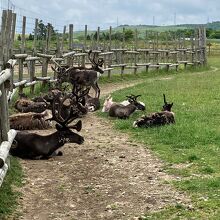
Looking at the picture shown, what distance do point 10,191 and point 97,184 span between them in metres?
1.31

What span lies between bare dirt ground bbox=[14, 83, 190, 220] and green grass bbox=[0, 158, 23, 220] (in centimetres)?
11

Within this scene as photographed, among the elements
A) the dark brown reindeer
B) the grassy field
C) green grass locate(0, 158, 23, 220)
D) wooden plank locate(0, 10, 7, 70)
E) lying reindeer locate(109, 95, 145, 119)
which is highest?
wooden plank locate(0, 10, 7, 70)

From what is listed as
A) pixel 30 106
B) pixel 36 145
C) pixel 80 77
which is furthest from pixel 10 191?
pixel 80 77

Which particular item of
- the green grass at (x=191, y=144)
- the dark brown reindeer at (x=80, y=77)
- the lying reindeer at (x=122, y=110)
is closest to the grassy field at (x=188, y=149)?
the green grass at (x=191, y=144)

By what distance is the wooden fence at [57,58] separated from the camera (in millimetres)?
8148

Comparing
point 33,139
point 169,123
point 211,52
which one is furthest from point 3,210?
point 211,52

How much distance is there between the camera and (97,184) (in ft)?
25.0

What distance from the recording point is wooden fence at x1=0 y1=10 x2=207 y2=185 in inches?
321

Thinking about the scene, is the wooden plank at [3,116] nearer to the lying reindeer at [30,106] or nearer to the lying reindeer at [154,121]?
the lying reindeer at [154,121]

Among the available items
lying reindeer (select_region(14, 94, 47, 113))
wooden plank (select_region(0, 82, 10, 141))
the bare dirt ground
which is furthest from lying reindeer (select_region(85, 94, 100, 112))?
wooden plank (select_region(0, 82, 10, 141))

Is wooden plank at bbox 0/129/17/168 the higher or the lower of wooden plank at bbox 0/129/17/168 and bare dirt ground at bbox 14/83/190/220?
the higher

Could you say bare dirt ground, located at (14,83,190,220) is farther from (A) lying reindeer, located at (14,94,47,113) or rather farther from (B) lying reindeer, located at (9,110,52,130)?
(A) lying reindeer, located at (14,94,47,113)

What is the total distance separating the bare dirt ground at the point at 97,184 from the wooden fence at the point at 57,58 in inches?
27.5

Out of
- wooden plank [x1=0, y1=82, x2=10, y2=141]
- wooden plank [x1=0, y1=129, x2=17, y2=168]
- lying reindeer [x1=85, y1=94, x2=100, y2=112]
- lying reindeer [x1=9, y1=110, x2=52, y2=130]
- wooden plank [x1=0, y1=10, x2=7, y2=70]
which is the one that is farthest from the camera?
lying reindeer [x1=85, y1=94, x2=100, y2=112]
